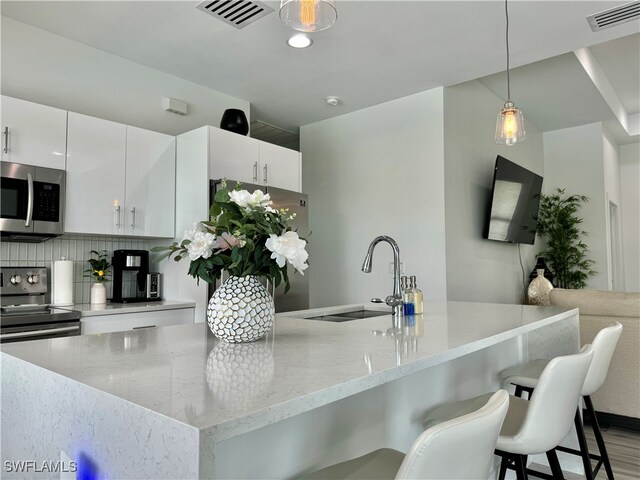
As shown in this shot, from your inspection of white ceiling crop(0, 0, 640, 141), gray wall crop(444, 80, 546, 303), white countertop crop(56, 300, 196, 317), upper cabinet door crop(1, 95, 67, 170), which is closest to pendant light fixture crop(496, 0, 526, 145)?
white ceiling crop(0, 0, 640, 141)

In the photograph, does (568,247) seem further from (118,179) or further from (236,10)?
(118,179)

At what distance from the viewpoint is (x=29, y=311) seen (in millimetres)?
2748

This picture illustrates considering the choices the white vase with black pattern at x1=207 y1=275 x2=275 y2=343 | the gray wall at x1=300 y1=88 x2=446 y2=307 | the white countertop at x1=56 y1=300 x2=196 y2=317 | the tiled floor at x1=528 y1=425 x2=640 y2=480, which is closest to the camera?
the white vase with black pattern at x1=207 y1=275 x2=275 y2=343

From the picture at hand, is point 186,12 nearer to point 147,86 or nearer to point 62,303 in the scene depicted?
point 147,86

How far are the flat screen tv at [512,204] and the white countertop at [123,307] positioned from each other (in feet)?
10.3

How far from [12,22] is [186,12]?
1.17 meters

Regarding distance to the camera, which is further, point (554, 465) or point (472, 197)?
point (472, 197)

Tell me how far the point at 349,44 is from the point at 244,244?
2.48 m

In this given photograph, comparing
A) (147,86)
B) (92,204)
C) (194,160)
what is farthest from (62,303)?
(147,86)

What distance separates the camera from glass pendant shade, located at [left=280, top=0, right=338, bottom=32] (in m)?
1.67

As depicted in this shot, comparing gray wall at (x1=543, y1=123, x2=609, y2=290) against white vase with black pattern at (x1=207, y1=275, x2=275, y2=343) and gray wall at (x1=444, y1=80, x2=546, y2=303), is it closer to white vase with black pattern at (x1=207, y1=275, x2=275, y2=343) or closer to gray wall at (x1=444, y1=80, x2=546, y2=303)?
gray wall at (x1=444, y1=80, x2=546, y2=303)

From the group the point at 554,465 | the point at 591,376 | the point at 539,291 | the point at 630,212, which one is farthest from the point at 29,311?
the point at 630,212

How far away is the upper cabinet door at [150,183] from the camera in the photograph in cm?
329

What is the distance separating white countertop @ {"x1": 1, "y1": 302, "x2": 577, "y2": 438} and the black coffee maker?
1.85 metres
